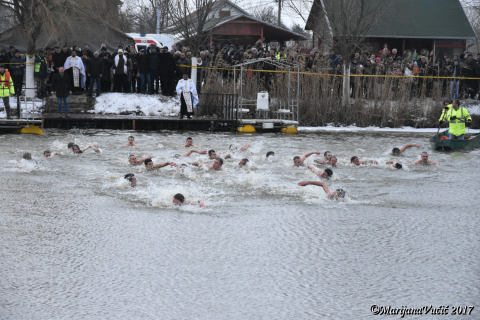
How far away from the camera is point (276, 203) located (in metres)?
12.7

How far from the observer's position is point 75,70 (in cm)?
2464

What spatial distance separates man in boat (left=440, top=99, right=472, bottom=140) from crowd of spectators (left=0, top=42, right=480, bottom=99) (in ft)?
18.5

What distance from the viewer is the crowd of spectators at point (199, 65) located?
2481 cm

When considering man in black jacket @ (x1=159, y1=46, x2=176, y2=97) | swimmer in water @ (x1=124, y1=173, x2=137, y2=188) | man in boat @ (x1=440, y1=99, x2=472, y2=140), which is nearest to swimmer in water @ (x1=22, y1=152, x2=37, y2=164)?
swimmer in water @ (x1=124, y1=173, x2=137, y2=188)

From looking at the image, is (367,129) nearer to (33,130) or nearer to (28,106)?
(33,130)

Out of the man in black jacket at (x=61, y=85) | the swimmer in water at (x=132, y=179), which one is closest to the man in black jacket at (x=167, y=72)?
the man in black jacket at (x=61, y=85)

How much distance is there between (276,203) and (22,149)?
362 inches

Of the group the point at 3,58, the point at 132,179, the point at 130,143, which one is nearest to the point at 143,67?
the point at 3,58

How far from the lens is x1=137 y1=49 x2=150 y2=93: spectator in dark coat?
82.4ft

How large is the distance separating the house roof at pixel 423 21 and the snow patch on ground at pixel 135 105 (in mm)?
13381

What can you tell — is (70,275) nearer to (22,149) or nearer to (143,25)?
(22,149)

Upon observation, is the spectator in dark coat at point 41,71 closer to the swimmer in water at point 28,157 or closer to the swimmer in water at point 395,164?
the swimmer in water at point 28,157

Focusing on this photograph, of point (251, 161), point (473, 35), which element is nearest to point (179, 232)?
point (251, 161)

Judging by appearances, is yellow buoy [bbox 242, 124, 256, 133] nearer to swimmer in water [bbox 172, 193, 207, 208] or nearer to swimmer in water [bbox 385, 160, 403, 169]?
swimmer in water [bbox 385, 160, 403, 169]
